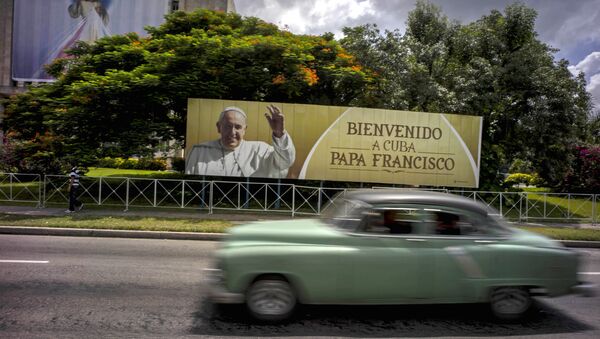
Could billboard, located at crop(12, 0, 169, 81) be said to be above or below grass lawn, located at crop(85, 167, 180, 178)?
above

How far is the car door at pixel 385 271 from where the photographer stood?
4852mm

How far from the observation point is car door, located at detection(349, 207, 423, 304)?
4852 millimetres

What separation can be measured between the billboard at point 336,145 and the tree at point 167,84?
1636 millimetres

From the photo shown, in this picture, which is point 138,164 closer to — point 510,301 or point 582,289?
point 510,301

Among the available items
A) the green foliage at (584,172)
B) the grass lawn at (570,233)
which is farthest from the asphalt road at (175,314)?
the green foliage at (584,172)

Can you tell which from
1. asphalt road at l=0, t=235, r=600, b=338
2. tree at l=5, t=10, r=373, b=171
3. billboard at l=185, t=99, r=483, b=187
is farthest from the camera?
tree at l=5, t=10, r=373, b=171

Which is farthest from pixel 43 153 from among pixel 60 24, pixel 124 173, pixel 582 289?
pixel 60 24

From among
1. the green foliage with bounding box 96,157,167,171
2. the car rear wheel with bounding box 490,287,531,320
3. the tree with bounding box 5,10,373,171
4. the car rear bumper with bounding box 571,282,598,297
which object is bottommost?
the car rear wheel with bounding box 490,287,531,320

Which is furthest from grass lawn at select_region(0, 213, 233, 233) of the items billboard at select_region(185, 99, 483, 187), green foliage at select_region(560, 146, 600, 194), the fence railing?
green foliage at select_region(560, 146, 600, 194)

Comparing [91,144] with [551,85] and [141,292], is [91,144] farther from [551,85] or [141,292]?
[551,85]

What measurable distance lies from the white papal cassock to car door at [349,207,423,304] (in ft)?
35.8

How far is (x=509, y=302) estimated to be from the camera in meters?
5.12

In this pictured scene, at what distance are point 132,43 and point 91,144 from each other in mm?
4768

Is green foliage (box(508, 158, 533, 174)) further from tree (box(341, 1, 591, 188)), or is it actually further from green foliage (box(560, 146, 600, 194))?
green foliage (box(560, 146, 600, 194))
